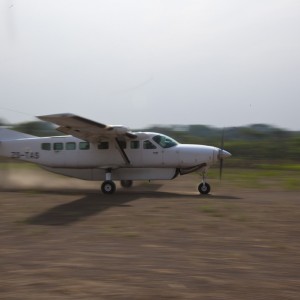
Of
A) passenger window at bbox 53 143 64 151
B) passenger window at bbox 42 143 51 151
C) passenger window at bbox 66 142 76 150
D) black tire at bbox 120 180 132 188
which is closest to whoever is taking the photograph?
passenger window at bbox 66 142 76 150

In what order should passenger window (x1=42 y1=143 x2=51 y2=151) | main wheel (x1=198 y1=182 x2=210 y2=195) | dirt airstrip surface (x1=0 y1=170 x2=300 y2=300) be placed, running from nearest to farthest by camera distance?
dirt airstrip surface (x1=0 y1=170 x2=300 y2=300), main wheel (x1=198 y1=182 x2=210 y2=195), passenger window (x1=42 y1=143 x2=51 y2=151)

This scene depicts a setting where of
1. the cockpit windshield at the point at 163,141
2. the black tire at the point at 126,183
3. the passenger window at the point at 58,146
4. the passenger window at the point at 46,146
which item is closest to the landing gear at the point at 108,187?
the black tire at the point at 126,183

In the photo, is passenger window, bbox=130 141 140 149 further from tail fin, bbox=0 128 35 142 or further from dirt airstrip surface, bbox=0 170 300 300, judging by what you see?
tail fin, bbox=0 128 35 142

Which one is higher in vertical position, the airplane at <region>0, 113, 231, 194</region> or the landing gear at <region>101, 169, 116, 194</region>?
the airplane at <region>0, 113, 231, 194</region>

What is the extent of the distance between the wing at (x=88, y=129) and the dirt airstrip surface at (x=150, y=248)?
279 cm

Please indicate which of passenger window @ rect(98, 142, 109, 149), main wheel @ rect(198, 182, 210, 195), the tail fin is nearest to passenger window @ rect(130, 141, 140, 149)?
passenger window @ rect(98, 142, 109, 149)

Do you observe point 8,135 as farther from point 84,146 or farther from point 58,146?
point 84,146

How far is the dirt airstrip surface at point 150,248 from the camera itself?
618cm

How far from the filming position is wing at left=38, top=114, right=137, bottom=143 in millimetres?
16625

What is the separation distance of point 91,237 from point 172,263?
108 inches

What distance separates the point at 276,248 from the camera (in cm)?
872

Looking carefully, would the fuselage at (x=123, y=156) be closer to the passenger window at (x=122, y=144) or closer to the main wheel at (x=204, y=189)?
the passenger window at (x=122, y=144)

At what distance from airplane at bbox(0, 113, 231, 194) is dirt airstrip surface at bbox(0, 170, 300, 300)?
2.87 meters

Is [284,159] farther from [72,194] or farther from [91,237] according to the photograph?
[91,237]
